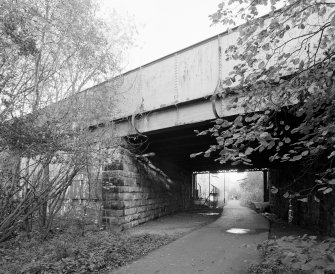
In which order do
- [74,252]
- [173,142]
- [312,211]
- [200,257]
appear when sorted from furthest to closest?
[173,142], [312,211], [200,257], [74,252]

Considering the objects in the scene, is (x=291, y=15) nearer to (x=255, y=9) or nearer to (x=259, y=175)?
(x=255, y=9)

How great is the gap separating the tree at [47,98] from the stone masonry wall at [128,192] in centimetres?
77

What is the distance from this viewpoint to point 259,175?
47219 millimetres

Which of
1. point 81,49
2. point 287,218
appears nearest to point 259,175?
point 287,218

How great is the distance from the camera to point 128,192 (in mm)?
11789

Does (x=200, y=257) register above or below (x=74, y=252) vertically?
below

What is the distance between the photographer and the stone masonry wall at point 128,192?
11.2 m

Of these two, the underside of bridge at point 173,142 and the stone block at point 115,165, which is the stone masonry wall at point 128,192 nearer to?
the stone block at point 115,165

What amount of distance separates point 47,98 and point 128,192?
483 centimetres

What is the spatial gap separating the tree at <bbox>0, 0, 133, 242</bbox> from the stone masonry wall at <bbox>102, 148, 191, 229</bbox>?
771 millimetres

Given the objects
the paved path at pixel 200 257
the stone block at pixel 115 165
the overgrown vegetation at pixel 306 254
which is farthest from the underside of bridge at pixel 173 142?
the overgrown vegetation at pixel 306 254

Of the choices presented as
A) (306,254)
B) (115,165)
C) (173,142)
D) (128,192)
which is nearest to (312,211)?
(173,142)

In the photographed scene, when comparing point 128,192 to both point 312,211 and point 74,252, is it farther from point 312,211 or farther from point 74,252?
point 312,211

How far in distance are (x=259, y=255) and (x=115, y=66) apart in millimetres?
6963
